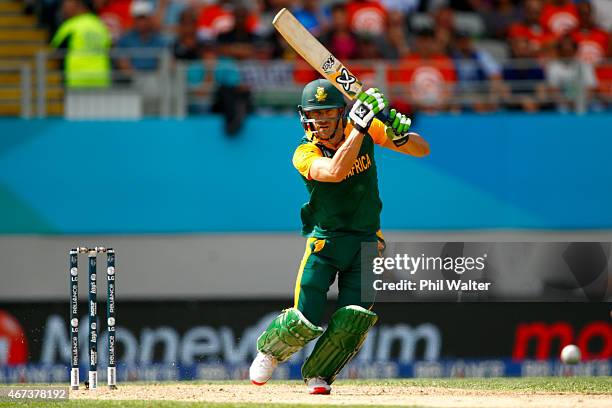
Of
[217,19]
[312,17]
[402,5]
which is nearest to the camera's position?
[312,17]

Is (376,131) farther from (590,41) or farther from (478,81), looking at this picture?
(590,41)

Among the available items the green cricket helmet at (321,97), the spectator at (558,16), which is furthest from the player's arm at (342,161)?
the spectator at (558,16)

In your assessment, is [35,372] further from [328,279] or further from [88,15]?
[328,279]

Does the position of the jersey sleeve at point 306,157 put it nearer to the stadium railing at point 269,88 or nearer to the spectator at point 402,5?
the stadium railing at point 269,88

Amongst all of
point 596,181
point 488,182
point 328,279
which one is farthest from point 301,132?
point 328,279

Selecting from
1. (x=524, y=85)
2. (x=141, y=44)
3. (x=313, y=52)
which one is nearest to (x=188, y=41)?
(x=141, y=44)

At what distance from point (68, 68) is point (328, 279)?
268 inches

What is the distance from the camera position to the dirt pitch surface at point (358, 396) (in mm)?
8703

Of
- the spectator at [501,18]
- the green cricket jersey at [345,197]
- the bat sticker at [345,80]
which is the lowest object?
the green cricket jersey at [345,197]

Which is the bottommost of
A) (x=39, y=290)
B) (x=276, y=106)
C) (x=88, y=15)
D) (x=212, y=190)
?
(x=39, y=290)

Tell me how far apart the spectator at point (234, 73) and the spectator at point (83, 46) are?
128 centimetres

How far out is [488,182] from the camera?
50.6 feet

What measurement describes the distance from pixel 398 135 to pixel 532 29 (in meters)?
8.34

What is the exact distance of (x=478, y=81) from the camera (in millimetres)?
15320
